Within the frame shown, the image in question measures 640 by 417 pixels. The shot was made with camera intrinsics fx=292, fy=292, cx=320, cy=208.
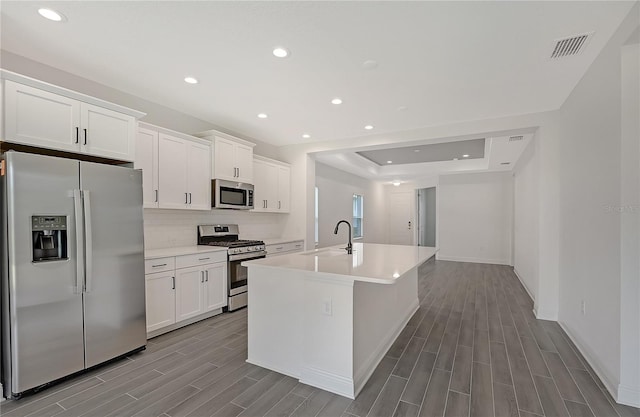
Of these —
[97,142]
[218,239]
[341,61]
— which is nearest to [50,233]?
[97,142]

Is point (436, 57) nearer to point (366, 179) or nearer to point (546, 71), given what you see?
point (546, 71)

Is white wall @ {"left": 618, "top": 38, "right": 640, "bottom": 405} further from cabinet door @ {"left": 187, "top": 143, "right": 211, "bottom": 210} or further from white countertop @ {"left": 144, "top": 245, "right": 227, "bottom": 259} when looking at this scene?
cabinet door @ {"left": 187, "top": 143, "right": 211, "bottom": 210}

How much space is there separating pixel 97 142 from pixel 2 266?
3.96ft

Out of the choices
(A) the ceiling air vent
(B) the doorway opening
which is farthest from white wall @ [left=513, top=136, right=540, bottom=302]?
(B) the doorway opening

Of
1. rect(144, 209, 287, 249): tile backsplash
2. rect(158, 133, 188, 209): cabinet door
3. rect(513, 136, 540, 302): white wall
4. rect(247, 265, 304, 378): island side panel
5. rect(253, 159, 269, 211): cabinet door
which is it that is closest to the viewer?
rect(247, 265, 304, 378): island side panel

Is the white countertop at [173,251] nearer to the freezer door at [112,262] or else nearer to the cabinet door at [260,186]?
the freezer door at [112,262]

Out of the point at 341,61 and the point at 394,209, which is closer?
the point at 341,61

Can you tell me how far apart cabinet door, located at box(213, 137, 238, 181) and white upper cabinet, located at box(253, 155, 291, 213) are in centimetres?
59

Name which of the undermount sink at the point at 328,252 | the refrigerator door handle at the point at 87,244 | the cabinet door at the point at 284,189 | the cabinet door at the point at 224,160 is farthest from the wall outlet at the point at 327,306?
the cabinet door at the point at 284,189

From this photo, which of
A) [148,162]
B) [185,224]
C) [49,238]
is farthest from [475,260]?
[49,238]

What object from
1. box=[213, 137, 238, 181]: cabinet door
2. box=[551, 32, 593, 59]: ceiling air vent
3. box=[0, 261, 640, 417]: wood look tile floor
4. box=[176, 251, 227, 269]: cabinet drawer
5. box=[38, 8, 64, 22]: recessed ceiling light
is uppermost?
box=[38, 8, 64, 22]: recessed ceiling light

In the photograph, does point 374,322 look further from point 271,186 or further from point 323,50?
point 271,186

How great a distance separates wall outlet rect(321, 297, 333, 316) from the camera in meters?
2.20

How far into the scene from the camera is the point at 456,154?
7105 mm
